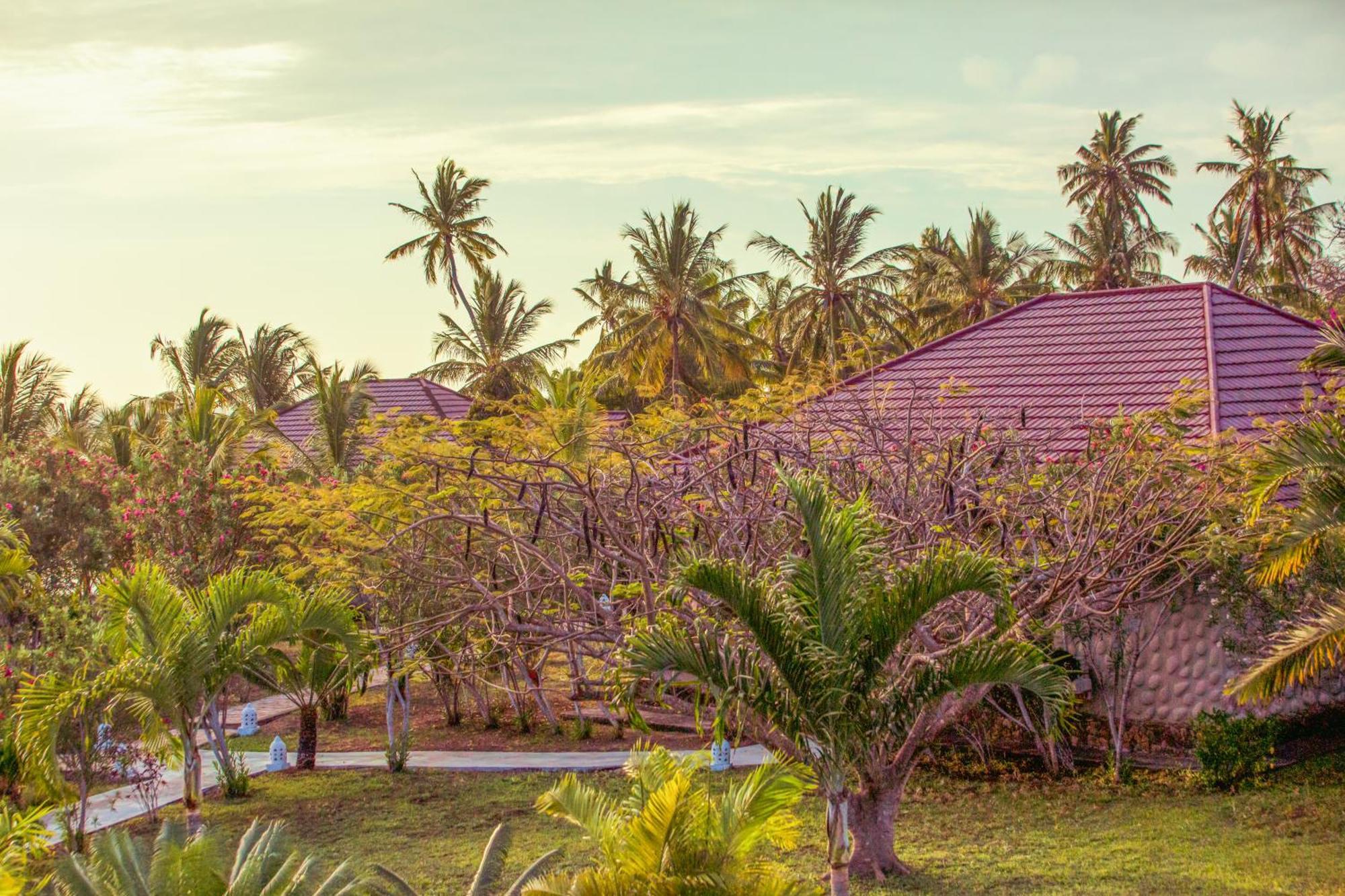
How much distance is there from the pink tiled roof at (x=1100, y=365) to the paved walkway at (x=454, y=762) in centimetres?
575

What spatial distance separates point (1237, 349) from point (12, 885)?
16.9 m

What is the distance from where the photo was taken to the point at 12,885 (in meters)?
→ 6.67

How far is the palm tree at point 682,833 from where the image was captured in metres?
7.79

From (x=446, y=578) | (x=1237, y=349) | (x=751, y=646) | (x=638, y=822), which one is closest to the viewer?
(x=638, y=822)

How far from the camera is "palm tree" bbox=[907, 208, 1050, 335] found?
46.0 meters

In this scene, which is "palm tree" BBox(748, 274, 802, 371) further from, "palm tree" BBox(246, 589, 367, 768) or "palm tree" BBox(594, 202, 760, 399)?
"palm tree" BBox(246, 589, 367, 768)

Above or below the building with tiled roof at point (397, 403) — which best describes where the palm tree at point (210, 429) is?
below

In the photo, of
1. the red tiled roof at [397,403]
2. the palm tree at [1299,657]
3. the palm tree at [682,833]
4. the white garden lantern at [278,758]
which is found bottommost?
the white garden lantern at [278,758]

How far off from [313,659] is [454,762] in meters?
2.51

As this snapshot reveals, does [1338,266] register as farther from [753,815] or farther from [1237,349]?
[753,815]

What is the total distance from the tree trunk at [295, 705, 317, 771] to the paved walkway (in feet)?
0.85

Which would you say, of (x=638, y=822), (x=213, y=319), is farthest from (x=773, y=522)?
(x=213, y=319)

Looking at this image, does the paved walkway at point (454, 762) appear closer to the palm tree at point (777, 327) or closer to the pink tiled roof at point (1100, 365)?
the pink tiled roof at point (1100, 365)

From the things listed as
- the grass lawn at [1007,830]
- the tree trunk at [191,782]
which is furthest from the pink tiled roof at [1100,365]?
the tree trunk at [191,782]
